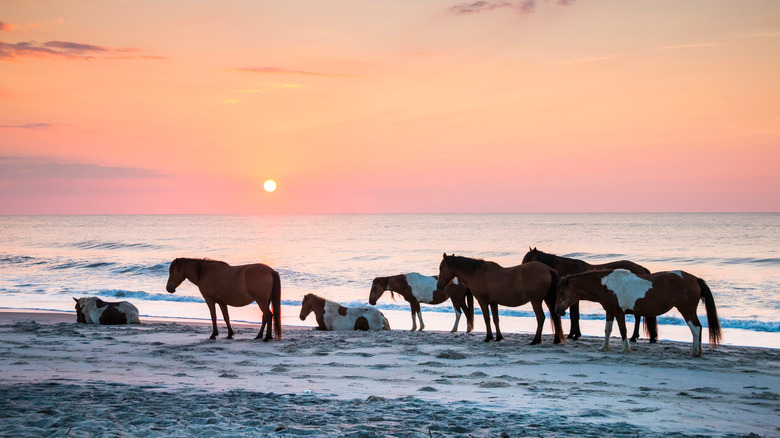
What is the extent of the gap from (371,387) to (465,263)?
16.7ft

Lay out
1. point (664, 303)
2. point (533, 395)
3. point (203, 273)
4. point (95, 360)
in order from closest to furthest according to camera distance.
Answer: point (533, 395)
point (95, 360)
point (664, 303)
point (203, 273)

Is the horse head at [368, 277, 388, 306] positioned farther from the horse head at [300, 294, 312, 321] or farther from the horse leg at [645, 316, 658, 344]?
the horse leg at [645, 316, 658, 344]

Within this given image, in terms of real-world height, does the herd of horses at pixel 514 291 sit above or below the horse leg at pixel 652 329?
above

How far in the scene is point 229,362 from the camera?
914cm

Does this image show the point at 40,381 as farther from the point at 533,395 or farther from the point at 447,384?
the point at 533,395

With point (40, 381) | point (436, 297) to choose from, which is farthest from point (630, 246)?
point (40, 381)

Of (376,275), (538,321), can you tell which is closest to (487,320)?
(538,321)

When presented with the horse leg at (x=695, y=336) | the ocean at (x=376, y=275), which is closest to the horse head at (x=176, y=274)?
the ocean at (x=376, y=275)

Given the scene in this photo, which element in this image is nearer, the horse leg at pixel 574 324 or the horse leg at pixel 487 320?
the horse leg at pixel 487 320

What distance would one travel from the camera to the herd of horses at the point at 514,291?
10062 millimetres

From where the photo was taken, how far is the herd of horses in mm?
10062

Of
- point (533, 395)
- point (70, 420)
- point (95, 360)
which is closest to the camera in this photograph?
point (70, 420)

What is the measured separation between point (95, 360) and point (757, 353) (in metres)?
10.8

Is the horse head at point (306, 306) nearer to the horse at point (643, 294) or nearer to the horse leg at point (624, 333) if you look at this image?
the horse at point (643, 294)
